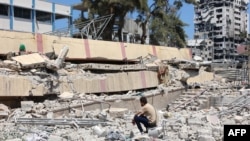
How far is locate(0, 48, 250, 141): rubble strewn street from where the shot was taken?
36.8 ft

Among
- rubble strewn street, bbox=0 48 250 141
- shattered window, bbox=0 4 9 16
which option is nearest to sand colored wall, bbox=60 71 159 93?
rubble strewn street, bbox=0 48 250 141

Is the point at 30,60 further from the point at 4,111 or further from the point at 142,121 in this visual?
the point at 142,121

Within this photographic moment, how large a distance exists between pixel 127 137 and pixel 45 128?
3.06 meters

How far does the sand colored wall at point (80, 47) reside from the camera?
1783 centimetres

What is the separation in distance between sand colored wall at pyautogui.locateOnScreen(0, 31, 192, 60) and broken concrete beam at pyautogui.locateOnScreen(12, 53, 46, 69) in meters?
1.05

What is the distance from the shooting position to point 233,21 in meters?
99.9

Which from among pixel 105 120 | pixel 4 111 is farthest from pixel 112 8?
pixel 105 120

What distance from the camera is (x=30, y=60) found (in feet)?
55.0

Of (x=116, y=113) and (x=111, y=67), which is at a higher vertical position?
(x=111, y=67)

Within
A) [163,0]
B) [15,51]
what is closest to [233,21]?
[163,0]

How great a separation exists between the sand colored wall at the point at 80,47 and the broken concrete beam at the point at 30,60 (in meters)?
1.05

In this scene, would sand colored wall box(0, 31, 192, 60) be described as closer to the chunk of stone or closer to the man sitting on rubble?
the chunk of stone

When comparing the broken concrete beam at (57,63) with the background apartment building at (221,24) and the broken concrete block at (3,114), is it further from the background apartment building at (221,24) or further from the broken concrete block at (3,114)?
the background apartment building at (221,24)

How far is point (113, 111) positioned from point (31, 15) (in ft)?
76.8
